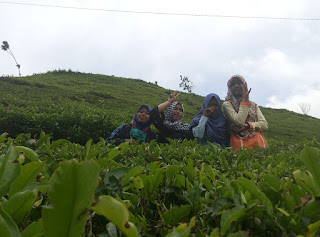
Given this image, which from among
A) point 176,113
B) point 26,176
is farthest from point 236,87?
point 26,176

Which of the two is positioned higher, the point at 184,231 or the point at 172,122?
the point at 172,122

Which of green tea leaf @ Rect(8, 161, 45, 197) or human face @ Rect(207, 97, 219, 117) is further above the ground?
human face @ Rect(207, 97, 219, 117)

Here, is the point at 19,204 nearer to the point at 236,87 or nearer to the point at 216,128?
the point at 216,128

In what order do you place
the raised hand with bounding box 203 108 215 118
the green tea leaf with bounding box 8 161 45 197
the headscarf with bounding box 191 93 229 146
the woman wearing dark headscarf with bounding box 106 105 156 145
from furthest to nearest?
1. the woman wearing dark headscarf with bounding box 106 105 156 145
2. the raised hand with bounding box 203 108 215 118
3. the headscarf with bounding box 191 93 229 146
4. the green tea leaf with bounding box 8 161 45 197

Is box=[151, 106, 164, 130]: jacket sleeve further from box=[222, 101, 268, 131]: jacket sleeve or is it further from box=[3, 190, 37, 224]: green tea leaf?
box=[3, 190, 37, 224]: green tea leaf

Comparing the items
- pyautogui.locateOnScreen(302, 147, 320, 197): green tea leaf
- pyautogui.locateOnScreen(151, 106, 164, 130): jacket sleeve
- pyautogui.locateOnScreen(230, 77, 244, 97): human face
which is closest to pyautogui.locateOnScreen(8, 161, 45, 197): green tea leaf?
pyautogui.locateOnScreen(302, 147, 320, 197): green tea leaf

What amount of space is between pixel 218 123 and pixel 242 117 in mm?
437

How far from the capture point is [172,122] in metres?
5.17

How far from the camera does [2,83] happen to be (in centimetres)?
1160

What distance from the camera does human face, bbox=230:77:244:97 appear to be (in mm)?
4695

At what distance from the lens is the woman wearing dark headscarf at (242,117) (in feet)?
14.3

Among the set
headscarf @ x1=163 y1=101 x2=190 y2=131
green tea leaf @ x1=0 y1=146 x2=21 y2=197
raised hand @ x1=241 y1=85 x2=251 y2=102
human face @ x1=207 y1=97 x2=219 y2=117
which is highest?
raised hand @ x1=241 y1=85 x2=251 y2=102

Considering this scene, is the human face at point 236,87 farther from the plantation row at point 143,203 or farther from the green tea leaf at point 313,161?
the green tea leaf at point 313,161

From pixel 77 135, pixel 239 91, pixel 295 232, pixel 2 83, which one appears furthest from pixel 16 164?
pixel 2 83
